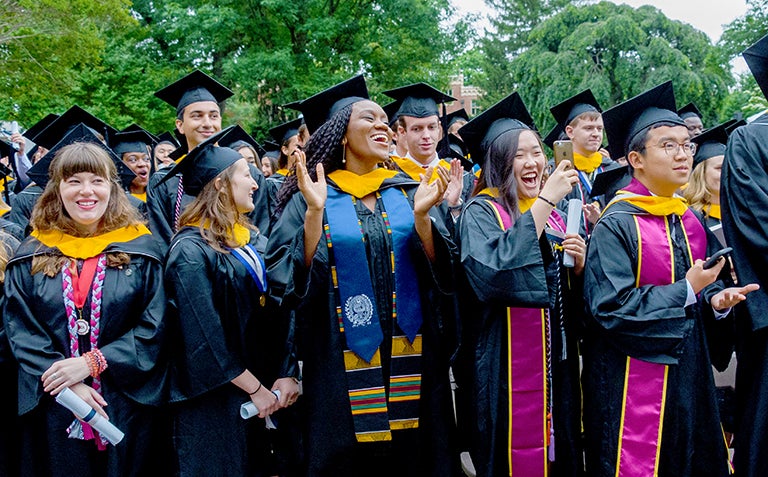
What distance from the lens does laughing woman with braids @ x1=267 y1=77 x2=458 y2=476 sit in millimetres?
2992

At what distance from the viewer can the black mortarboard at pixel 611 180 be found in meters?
4.04

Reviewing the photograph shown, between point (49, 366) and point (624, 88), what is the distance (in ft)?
74.2

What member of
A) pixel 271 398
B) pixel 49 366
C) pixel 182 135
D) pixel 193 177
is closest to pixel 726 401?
pixel 271 398

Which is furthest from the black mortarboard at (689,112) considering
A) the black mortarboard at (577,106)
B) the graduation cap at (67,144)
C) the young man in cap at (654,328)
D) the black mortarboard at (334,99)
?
the graduation cap at (67,144)

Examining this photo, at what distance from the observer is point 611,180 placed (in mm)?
4180

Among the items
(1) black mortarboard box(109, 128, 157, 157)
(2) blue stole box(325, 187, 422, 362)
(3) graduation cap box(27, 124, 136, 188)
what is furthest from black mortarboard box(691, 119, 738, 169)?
(1) black mortarboard box(109, 128, 157, 157)

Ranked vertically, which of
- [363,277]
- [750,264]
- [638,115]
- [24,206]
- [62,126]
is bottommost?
[750,264]

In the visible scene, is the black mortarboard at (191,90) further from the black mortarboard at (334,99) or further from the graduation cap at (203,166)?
the black mortarboard at (334,99)

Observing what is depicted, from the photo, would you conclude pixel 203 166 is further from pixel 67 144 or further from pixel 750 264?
pixel 750 264

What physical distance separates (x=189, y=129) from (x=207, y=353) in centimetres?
255

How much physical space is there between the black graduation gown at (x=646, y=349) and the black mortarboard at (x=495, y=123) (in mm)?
704

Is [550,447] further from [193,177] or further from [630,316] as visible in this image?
[193,177]

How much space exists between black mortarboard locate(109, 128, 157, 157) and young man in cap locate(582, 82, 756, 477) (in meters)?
4.95

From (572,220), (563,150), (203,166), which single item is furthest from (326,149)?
(572,220)
